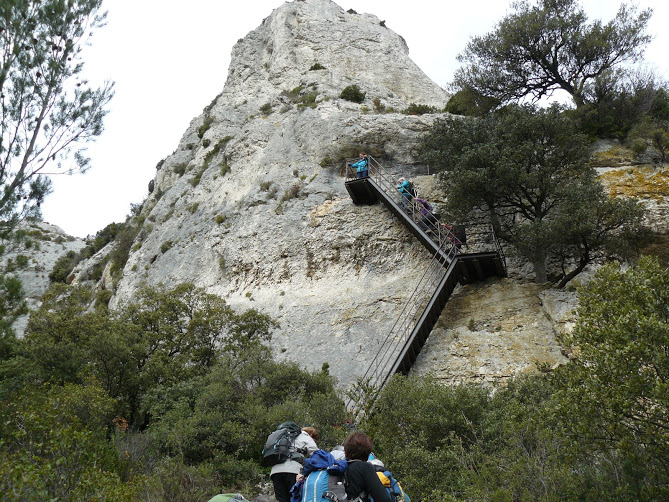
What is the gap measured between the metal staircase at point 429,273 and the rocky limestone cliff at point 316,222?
1.63 ft

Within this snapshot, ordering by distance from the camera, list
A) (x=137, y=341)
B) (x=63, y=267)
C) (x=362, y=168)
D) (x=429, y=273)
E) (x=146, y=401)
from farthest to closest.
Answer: (x=63, y=267) → (x=362, y=168) → (x=429, y=273) → (x=137, y=341) → (x=146, y=401)

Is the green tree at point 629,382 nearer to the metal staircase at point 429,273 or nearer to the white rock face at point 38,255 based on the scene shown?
the metal staircase at point 429,273

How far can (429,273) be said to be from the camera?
797 inches

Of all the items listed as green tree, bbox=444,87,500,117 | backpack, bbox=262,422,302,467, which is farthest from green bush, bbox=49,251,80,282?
backpack, bbox=262,422,302,467

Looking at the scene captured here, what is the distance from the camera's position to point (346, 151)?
2692cm

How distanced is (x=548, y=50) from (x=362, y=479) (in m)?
25.2

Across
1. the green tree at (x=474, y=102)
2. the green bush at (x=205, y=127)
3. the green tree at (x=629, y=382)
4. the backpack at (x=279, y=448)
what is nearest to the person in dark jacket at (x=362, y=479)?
the backpack at (x=279, y=448)

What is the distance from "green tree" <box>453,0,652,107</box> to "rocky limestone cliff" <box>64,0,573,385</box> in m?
4.04

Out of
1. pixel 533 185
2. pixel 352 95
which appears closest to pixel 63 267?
pixel 352 95

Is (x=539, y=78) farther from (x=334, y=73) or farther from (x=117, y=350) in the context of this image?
(x=117, y=350)

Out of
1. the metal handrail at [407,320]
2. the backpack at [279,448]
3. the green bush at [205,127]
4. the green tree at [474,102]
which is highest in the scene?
the green bush at [205,127]

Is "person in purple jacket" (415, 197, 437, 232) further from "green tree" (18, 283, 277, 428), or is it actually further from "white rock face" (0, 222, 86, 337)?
"white rock face" (0, 222, 86, 337)

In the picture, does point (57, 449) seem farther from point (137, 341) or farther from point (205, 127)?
point (205, 127)

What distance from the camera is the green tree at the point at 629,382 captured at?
8109 mm
